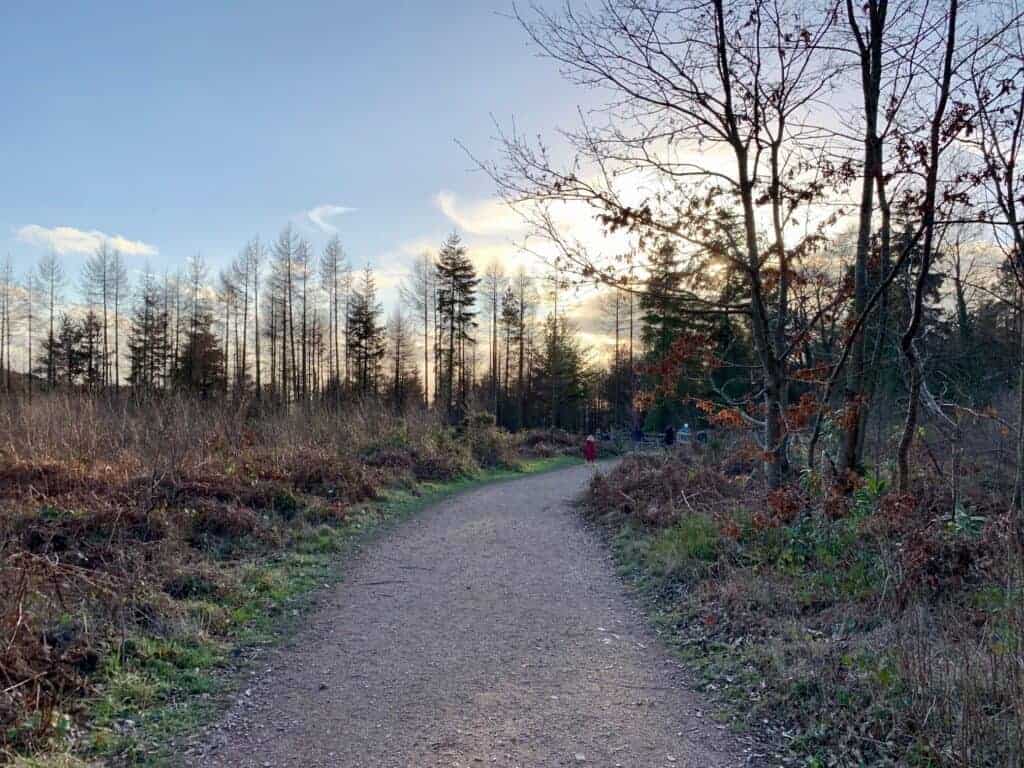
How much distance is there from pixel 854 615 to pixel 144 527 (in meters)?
7.88

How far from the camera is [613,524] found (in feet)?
36.2

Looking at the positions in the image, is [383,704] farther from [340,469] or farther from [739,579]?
[340,469]

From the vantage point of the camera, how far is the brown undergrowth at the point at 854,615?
3.54 m

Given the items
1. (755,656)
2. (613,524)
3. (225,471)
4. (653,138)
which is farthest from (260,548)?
(653,138)

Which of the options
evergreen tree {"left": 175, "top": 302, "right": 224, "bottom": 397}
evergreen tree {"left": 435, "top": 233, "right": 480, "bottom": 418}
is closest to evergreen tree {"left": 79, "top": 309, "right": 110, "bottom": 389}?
evergreen tree {"left": 175, "top": 302, "right": 224, "bottom": 397}

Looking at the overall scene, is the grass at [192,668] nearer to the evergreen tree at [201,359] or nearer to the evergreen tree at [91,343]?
the evergreen tree at [201,359]

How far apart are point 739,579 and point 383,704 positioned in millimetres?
3746

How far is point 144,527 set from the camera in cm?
819

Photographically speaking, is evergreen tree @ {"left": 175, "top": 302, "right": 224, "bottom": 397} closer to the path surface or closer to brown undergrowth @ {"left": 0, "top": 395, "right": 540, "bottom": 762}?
brown undergrowth @ {"left": 0, "top": 395, "right": 540, "bottom": 762}

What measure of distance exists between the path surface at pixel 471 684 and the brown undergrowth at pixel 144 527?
0.82 metres

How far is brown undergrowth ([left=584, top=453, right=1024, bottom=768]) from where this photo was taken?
3545mm

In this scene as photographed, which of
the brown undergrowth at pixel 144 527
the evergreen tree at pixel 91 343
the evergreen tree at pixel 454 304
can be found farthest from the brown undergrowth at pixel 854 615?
the evergreen tree at pixel 91 343

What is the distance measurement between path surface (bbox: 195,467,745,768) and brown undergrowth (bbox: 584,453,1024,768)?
49 cm

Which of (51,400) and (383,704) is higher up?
(51,400)
